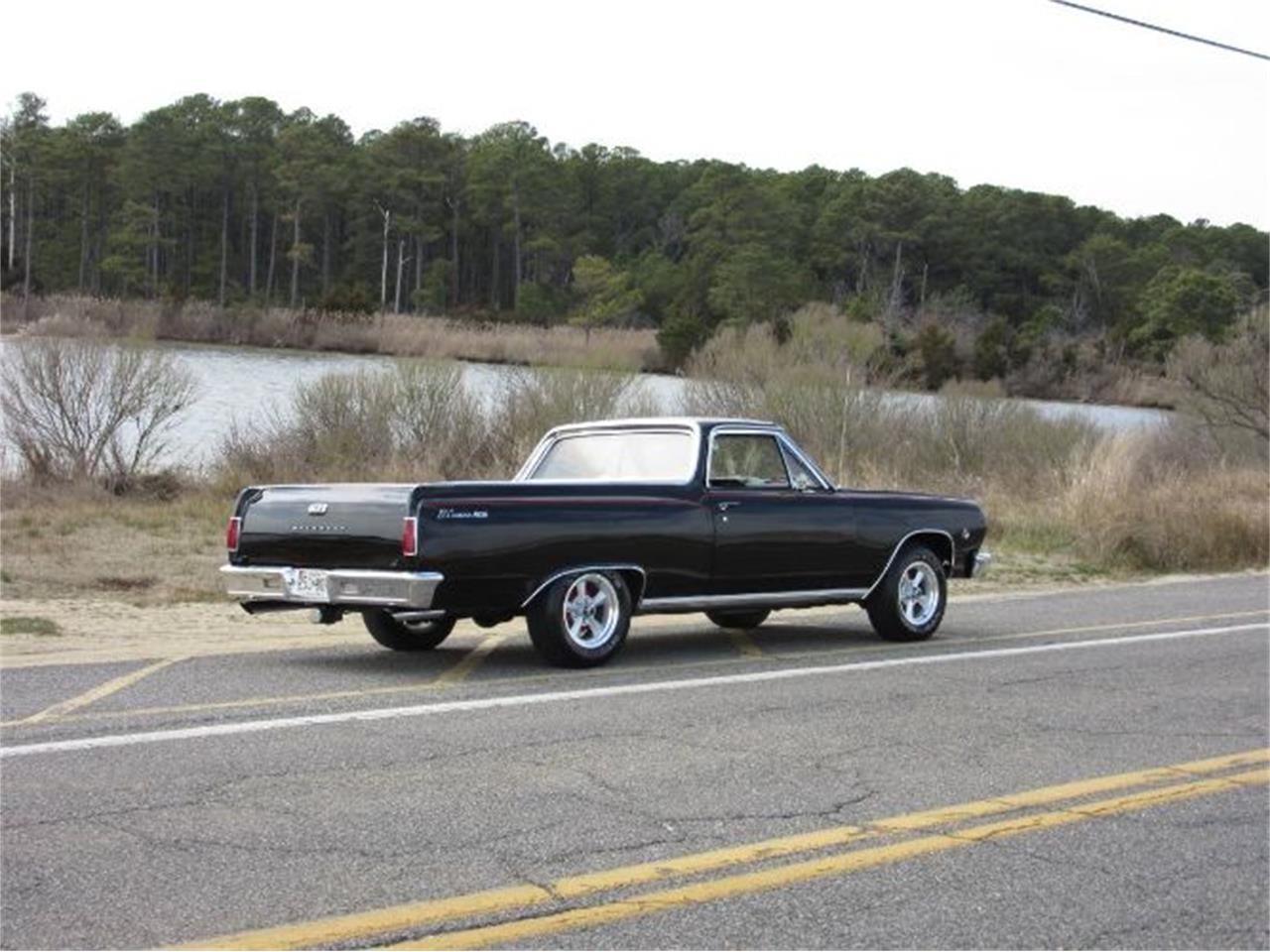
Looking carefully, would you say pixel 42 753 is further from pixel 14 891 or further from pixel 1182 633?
pixel 1182 633

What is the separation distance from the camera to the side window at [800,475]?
39.2ft

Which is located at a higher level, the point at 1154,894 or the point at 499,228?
the point at 499,228

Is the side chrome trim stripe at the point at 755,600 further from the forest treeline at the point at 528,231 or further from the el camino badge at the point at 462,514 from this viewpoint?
the forest treeline at the point at 528,231

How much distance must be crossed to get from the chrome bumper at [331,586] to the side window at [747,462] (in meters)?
2.52

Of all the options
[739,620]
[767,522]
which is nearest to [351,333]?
[739,620]

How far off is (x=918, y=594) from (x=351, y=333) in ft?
119

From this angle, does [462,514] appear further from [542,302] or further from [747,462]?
[542,302]

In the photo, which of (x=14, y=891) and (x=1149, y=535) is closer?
(x=14, y=891)

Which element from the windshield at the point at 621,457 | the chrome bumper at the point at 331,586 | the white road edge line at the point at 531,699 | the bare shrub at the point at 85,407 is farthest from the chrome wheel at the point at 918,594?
the bare shrub at the point at 85,407

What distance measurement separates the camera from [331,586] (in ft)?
33.4

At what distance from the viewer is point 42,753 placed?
7336mm

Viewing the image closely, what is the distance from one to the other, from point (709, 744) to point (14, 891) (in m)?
3.58

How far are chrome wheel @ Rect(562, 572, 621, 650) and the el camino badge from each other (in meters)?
0.79

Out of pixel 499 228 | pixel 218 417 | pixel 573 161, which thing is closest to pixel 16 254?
pixel 499 228
